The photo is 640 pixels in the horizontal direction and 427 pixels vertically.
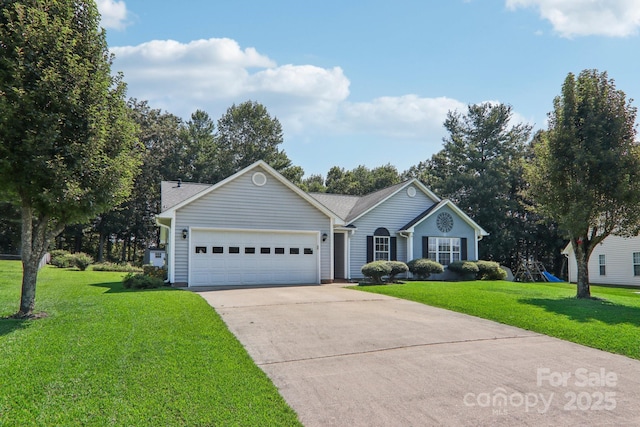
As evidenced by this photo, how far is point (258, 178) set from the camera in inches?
688

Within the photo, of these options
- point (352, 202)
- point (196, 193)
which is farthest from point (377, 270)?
point (352, 202)

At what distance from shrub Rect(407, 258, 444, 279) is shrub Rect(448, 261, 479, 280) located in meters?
0.94

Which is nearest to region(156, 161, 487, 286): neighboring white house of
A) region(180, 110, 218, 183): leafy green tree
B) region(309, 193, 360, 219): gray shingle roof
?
region(309, 193, 360, 219): gray shingle roof

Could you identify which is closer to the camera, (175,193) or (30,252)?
(30,252)

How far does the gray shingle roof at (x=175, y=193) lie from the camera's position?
18094 mm

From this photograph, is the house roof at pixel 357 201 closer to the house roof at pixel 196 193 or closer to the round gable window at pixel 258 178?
the house roof at pixel 196 193

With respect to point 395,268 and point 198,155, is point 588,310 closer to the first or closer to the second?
point 395,268

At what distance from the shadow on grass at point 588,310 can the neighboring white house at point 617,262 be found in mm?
13731

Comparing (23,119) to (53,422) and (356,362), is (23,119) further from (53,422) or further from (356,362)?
(356,362)

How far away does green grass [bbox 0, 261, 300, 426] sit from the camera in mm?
4289

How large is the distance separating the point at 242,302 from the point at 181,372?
6074 mm

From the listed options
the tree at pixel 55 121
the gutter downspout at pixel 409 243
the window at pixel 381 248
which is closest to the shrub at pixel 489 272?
the gutter downspout at pixel 409 243

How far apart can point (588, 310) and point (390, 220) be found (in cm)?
1209

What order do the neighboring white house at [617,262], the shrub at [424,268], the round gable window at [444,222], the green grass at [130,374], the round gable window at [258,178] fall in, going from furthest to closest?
the neighboring white house at [617,262], the round gable window at [444,222], the shrub at [424,268], the round gable window at [258,178], the green grass at [130,374]
